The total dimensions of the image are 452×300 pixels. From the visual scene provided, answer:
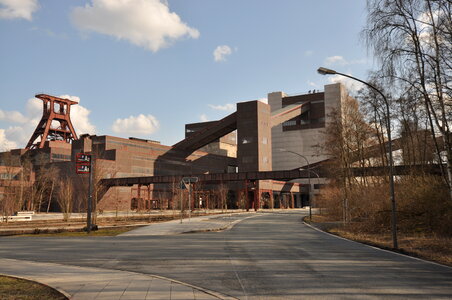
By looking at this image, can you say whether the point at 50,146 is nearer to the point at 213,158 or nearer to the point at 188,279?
the point at 213,158

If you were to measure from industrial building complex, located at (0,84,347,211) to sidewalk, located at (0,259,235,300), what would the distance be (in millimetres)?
56663

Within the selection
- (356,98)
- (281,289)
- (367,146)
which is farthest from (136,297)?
(367,146)

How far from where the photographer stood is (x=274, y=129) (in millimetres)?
119438

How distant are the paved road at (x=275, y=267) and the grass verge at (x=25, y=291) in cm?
278

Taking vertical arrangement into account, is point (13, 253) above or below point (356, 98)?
below

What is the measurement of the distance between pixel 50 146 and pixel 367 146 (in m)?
88.2

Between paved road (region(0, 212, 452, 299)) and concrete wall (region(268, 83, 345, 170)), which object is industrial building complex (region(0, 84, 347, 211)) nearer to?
concrete wall (region(268, 83, 345, 170))

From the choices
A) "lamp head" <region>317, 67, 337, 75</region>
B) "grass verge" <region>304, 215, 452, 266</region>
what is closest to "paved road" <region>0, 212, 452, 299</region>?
"grass verge" <region>304, 215, 452, 266</region>

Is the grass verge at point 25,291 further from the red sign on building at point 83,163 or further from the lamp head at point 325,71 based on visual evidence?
the red sign on building at point 83,163

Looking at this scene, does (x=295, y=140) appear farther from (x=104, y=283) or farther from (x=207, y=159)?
(x=104, y=283)

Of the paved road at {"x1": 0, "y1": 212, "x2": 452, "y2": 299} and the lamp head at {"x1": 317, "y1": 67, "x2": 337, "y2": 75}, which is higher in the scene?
the lamp head at {"x1": 317, "y1": 67, "x2": 337, "y2": 75}

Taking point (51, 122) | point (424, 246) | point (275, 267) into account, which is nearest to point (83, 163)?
point (275, 267)

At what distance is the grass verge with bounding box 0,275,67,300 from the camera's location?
23.8 ft

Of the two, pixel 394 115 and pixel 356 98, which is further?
pixel 356 98
